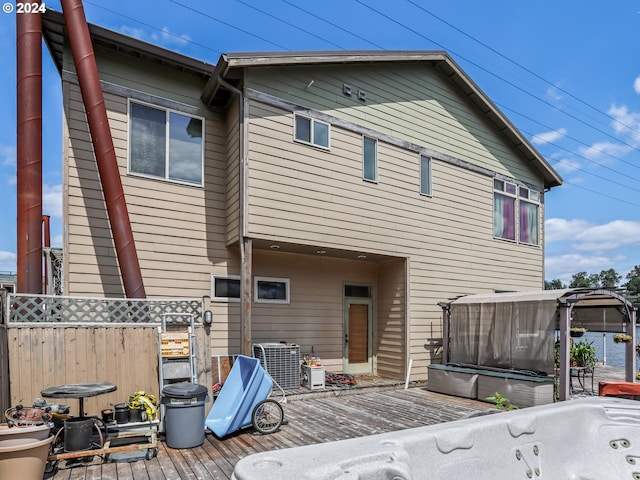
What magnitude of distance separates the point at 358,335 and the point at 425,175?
3919 mm

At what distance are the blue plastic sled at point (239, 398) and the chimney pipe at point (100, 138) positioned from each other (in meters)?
1.87

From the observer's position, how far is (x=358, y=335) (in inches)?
368

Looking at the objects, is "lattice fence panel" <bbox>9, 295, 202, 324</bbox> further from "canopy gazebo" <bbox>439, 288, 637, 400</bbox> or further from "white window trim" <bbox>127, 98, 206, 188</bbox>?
"canopy gazebo" <bbox>439, 288, 637, 400</bbox>

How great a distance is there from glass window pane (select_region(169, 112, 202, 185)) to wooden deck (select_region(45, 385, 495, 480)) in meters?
4.28

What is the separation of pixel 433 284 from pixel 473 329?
144cm

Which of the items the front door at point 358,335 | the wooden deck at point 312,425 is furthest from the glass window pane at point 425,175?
the wooden deck at point 312,425

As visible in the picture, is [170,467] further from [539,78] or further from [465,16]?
[539,78]

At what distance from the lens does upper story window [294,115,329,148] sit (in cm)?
763

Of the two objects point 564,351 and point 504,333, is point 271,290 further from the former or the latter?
point 564,351

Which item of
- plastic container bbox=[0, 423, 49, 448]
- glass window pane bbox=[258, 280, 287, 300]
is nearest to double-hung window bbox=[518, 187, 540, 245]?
glass window pane bbox=[258, 280, 287, 300]

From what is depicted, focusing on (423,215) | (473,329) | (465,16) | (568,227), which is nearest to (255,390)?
(473,329)

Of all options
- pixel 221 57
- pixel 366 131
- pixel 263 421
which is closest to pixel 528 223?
pixel 366 131

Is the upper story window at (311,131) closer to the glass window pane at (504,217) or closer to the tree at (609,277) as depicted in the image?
the glass window pane at (504,217)

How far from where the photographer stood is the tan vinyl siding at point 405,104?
25.3ft
